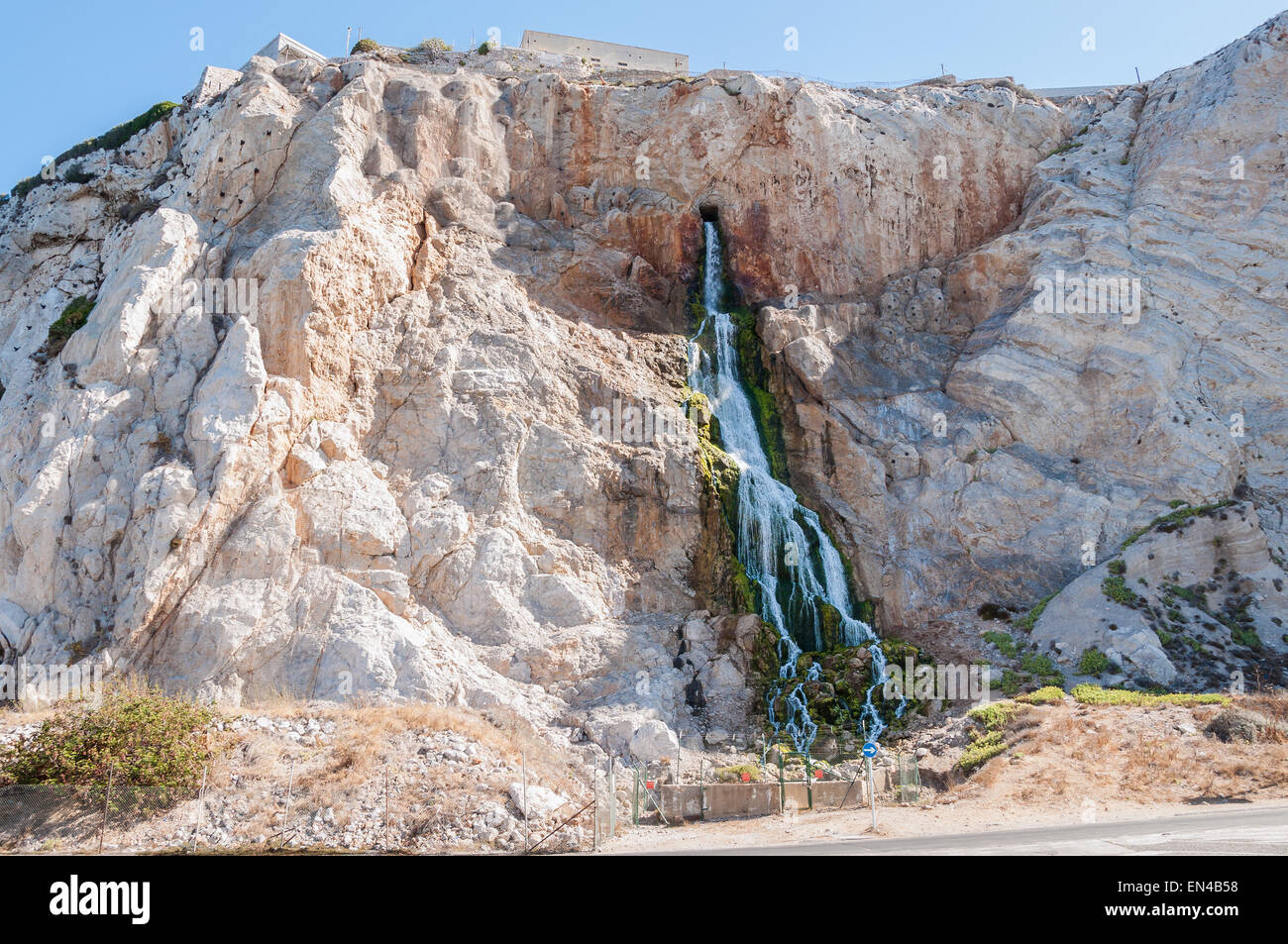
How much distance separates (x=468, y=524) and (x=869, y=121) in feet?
81.9

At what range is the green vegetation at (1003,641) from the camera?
1048 inches

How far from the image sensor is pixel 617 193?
36438 mm

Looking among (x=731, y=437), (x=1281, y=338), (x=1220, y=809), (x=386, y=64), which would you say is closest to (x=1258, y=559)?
(x=1281, y=338)

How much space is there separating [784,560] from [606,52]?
29.6 m

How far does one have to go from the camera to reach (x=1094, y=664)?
24.9m

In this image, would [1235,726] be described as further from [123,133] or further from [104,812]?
[123,133]

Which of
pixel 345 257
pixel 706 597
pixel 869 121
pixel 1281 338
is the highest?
pixel 869 121

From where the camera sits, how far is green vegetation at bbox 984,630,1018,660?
87.3ft

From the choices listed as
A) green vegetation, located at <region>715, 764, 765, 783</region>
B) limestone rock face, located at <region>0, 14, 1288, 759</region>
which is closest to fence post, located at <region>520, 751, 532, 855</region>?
green vegetation, located at <region>715, 764, 765, 783</region>

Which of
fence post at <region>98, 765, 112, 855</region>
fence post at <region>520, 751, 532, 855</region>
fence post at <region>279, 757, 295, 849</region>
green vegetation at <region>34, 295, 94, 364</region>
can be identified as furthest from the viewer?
green vegetation at <region>34, 295, 94, 364</region>

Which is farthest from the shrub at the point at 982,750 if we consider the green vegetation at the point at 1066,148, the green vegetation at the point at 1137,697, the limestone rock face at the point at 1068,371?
the green vegetation at the point at 1066,148

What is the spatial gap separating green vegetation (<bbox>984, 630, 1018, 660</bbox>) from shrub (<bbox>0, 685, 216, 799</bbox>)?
20.8 metres

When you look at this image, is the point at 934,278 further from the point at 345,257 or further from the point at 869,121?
the point at 345,257

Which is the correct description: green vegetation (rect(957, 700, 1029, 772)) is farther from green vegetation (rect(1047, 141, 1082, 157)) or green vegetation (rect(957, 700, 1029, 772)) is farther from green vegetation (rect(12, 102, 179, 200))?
green vegetation (rect(12, 102, 179, 200))
